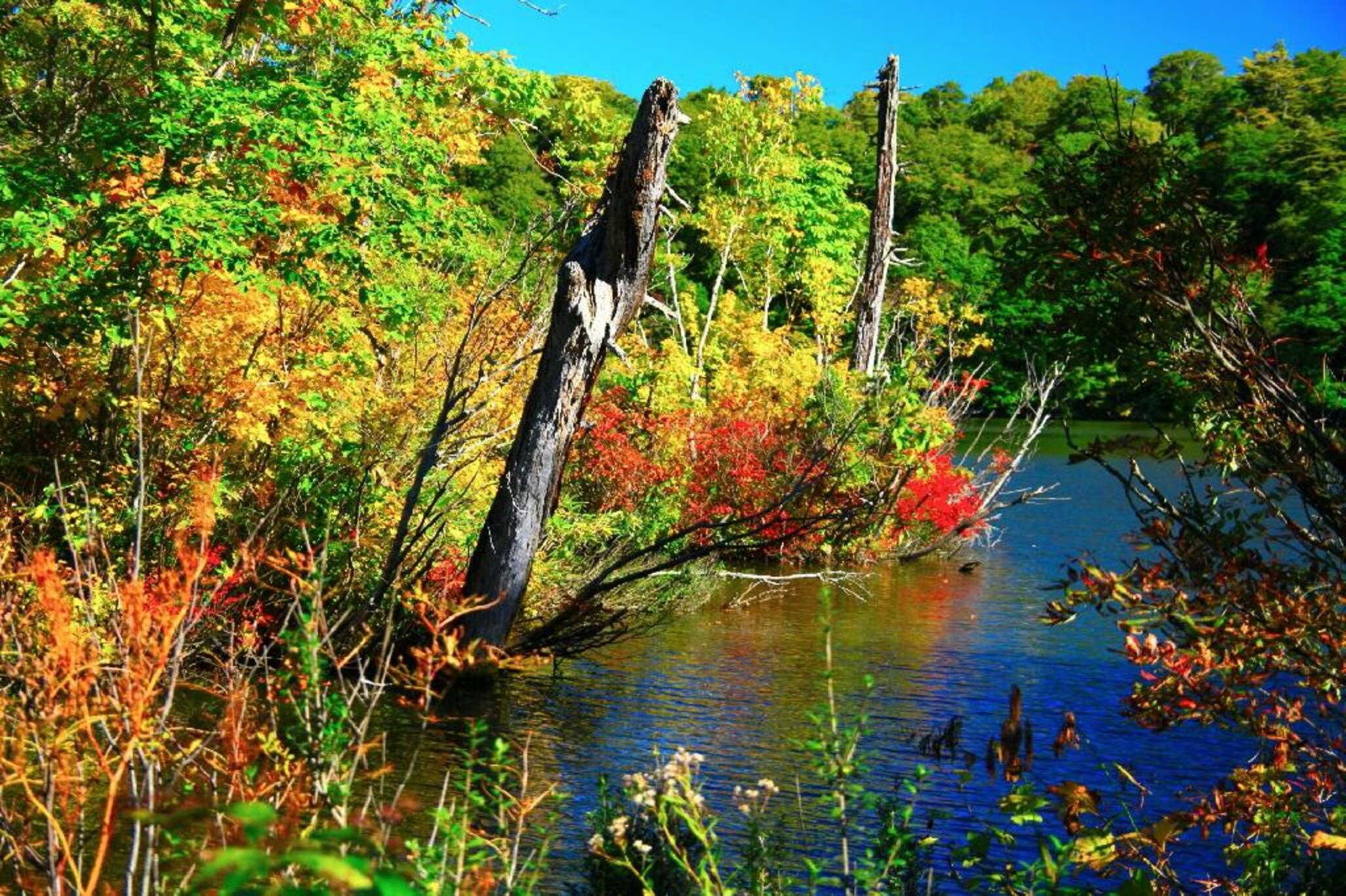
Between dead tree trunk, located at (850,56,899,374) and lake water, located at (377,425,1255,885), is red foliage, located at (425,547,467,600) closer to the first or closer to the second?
lake water, located at (377,425,1255,885)

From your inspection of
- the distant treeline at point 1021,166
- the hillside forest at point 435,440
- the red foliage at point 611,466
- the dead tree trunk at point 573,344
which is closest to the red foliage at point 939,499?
the hillside forest at point 435,440

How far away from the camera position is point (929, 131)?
76.1m

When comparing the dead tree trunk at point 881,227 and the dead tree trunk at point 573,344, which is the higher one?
the dead tree trunk at point 881,227

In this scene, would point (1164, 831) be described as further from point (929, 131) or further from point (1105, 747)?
point (929, 131)

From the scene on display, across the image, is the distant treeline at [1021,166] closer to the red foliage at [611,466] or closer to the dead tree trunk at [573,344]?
the red foliage at [611,466]

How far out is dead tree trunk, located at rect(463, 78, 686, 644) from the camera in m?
10.0

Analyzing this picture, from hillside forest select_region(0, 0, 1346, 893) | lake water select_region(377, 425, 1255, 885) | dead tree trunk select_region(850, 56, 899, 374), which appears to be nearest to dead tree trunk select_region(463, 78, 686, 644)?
hillside forest select_region(0, 0, 1346, 893)

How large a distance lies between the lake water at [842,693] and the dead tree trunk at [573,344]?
103 centimetres

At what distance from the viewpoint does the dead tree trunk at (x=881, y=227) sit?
20.5 metres

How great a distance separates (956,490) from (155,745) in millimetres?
18629

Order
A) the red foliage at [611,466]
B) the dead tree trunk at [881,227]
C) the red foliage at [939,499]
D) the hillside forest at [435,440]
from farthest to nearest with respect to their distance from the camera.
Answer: the dead tree trunk at [881,227] < the red foliage at [939,499] < the red foliage at [611,466] < the hillside forest at [435,440]

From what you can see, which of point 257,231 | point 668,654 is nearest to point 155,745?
point 257,231

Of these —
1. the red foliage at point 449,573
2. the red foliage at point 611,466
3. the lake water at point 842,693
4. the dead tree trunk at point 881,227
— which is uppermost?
the dead tree trunk at point 881,227

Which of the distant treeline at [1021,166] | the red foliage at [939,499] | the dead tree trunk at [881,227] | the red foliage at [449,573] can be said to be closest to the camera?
the red foliage at [449,573]
